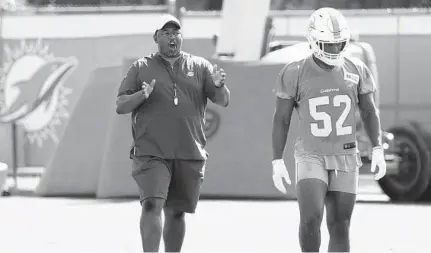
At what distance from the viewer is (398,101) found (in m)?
19.3

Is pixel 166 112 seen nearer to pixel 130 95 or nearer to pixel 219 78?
pixel 130 95

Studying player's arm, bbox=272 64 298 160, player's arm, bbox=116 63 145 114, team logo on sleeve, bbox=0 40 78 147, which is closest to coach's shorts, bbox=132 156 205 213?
player's arm, bbox=116 63 145 114

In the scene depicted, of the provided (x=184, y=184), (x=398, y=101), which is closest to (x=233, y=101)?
(x=398, y=101)

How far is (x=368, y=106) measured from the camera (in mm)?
7133

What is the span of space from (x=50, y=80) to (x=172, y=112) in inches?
509

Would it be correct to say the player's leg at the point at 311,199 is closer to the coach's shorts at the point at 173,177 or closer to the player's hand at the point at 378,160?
the player's hand at the point at 378,160

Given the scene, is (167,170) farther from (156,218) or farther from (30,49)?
(30,49)

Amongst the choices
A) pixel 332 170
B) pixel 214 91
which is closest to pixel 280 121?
pixel 332 170

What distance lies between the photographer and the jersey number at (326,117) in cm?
697

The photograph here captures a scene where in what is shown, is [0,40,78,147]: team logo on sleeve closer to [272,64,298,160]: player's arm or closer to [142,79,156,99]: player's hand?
[142,79,156,99]: player's hand

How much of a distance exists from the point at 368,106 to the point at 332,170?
512mm

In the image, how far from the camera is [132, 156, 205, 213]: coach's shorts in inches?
297

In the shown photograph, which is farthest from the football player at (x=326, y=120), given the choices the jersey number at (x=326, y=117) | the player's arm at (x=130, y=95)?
the player's arm at (x=130, y=95)

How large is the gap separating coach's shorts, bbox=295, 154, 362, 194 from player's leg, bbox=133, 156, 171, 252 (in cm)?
104
